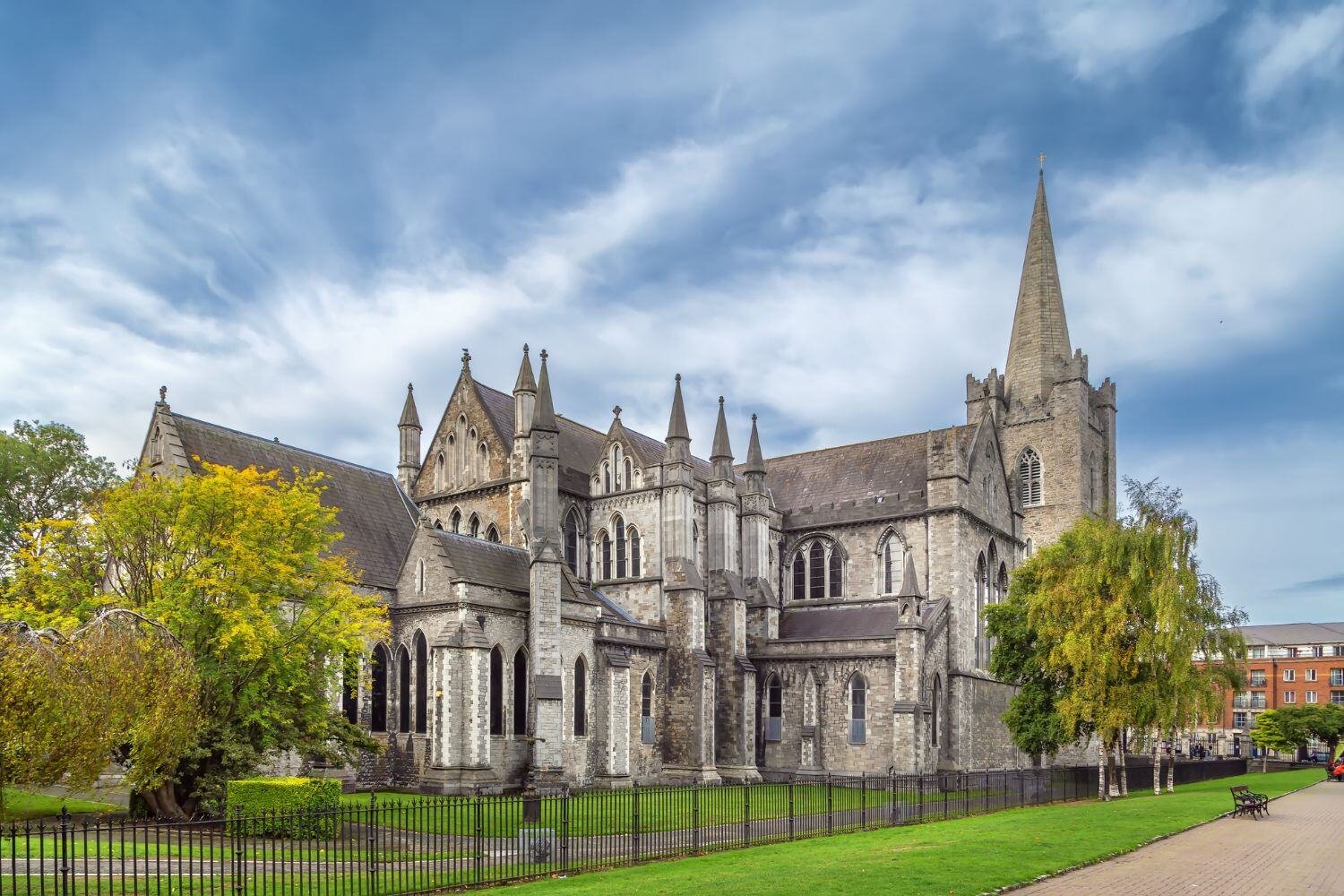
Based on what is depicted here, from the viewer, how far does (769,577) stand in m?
50.7

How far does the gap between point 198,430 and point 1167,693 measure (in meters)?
33.6

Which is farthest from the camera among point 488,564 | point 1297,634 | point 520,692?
A: point 1297,634

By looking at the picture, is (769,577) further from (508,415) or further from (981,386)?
(981,386)

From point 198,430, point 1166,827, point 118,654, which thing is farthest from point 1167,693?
point 198,430

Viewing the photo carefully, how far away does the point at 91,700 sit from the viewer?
15.5 m

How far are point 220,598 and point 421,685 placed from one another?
11.5 meters

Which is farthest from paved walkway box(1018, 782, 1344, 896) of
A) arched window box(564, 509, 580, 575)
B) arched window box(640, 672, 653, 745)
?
arched window box(564, 509, 580, 575)

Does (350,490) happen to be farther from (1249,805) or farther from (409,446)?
(1249,805)

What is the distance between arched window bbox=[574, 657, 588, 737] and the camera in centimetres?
3656

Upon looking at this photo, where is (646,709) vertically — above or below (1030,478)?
below

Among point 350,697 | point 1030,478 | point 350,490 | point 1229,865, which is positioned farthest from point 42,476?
point 1030,478

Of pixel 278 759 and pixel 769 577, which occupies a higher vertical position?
pixel 769 577

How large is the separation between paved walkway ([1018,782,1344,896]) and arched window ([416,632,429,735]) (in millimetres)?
21917

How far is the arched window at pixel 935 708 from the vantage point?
4262 centimetres
